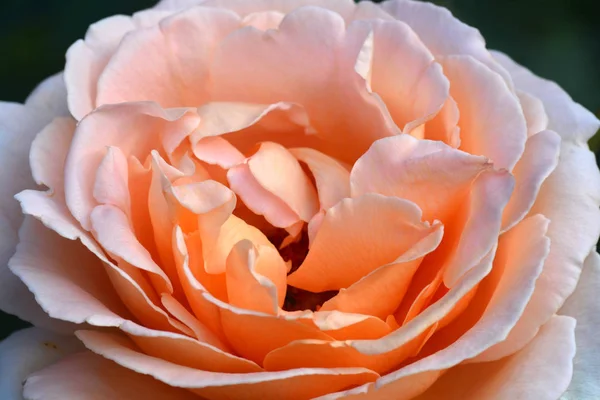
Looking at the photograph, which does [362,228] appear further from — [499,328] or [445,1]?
[445,1]

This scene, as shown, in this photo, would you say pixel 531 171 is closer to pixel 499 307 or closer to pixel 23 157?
pixel 499 307

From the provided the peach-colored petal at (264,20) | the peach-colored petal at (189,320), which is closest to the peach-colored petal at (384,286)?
the peach-colored petal at (189,320)

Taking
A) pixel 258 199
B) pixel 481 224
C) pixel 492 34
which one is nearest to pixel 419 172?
pixel 481 224

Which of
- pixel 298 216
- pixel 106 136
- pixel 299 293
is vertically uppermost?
pixel 106 136

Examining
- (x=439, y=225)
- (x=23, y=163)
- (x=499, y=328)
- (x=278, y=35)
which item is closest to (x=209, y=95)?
(x=278, y=35)

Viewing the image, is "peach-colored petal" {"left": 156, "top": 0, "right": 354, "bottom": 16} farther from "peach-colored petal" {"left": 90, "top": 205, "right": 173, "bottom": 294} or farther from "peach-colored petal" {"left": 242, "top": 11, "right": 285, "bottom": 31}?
"peach-colored petal" {"left": 90, "top": 205, "right": 173, "bottom": 294}
